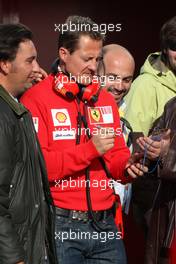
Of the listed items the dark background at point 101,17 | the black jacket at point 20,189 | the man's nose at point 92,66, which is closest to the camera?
the black jacket at point 20,189

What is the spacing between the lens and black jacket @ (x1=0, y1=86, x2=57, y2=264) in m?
3.51

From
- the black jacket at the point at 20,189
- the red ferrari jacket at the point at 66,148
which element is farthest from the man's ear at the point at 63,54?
the black jacket at the point at 20,189

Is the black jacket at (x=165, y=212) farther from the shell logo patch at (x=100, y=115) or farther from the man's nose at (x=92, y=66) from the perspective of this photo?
the man's nose at (x=92, y=66)

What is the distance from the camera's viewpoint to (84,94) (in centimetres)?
423

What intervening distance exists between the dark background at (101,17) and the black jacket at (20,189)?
283 cm

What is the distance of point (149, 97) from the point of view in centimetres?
497

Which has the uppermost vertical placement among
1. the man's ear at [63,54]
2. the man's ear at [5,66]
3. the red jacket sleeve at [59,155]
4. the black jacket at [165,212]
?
the man's ear at [5,66]

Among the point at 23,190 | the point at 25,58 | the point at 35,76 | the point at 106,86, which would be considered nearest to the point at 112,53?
the point at 106,86

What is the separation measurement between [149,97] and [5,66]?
4.53 feet

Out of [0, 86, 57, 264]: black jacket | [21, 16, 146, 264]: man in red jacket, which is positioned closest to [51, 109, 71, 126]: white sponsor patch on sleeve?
[21, 16, 146, 264]: man in red jacket

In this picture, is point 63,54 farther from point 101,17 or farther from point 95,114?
point 101,17

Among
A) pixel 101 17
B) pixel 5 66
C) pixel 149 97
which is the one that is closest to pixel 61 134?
pixel 5 66

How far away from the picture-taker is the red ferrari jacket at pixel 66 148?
4.11 m

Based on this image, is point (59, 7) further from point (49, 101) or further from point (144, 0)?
point (49, 101)
